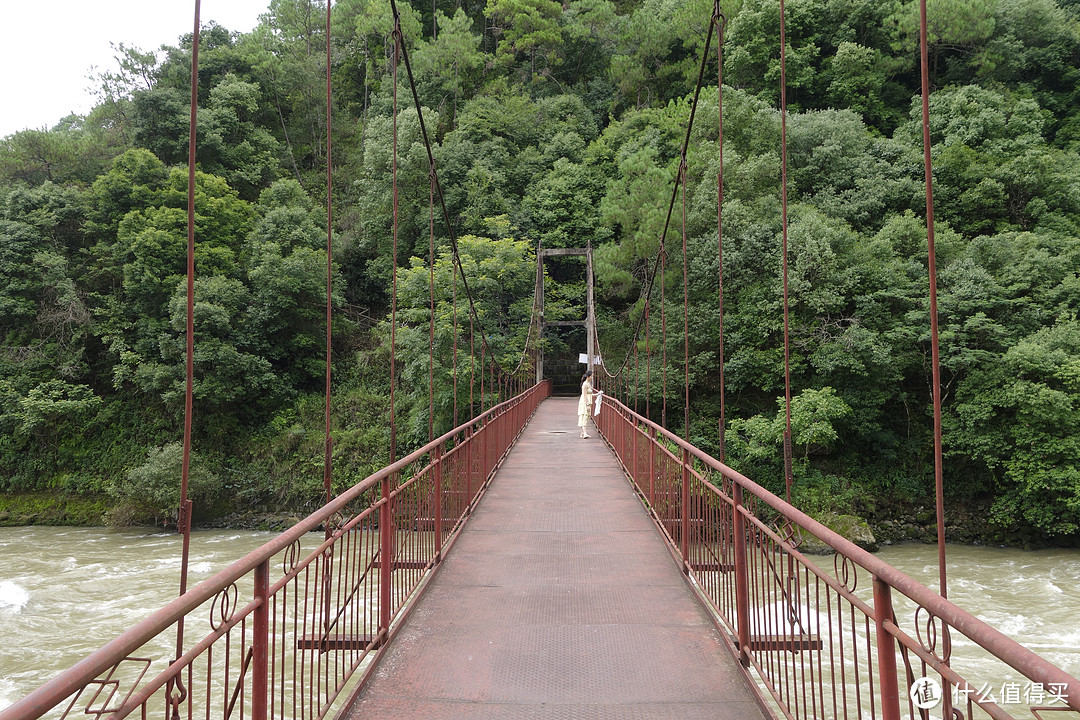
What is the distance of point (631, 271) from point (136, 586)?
1813 cm

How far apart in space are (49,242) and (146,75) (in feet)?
37.0

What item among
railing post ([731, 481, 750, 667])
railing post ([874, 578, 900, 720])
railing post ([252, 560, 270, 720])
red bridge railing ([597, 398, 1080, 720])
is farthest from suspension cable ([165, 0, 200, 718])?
railing post ([731, 481, 750, 667])

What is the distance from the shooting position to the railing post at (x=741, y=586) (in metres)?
2.80

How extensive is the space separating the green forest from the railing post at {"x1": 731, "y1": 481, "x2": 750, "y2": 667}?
9.16 meters

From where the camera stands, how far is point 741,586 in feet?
9.49

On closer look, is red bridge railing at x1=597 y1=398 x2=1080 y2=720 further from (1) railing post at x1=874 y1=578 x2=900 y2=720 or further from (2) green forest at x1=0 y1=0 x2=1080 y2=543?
(2) green forest at x1=0 y1=0 x2=1080 y2=543

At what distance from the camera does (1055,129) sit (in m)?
23.8

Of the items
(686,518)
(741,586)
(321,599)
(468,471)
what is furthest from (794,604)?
(468,471)

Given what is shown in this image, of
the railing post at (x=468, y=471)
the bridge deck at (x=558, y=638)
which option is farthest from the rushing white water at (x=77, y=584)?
the bridge deck at (x=558, y=638)

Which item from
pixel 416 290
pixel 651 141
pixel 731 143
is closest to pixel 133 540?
pixel 416 290

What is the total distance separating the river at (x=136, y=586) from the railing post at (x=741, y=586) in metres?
9.36

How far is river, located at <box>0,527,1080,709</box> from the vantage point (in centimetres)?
1005

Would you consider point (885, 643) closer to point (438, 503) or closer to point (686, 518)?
point (686, 518)

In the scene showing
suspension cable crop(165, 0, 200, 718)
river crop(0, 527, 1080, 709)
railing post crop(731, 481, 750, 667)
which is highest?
suspension cable crop(165, 0, 200, 718)
